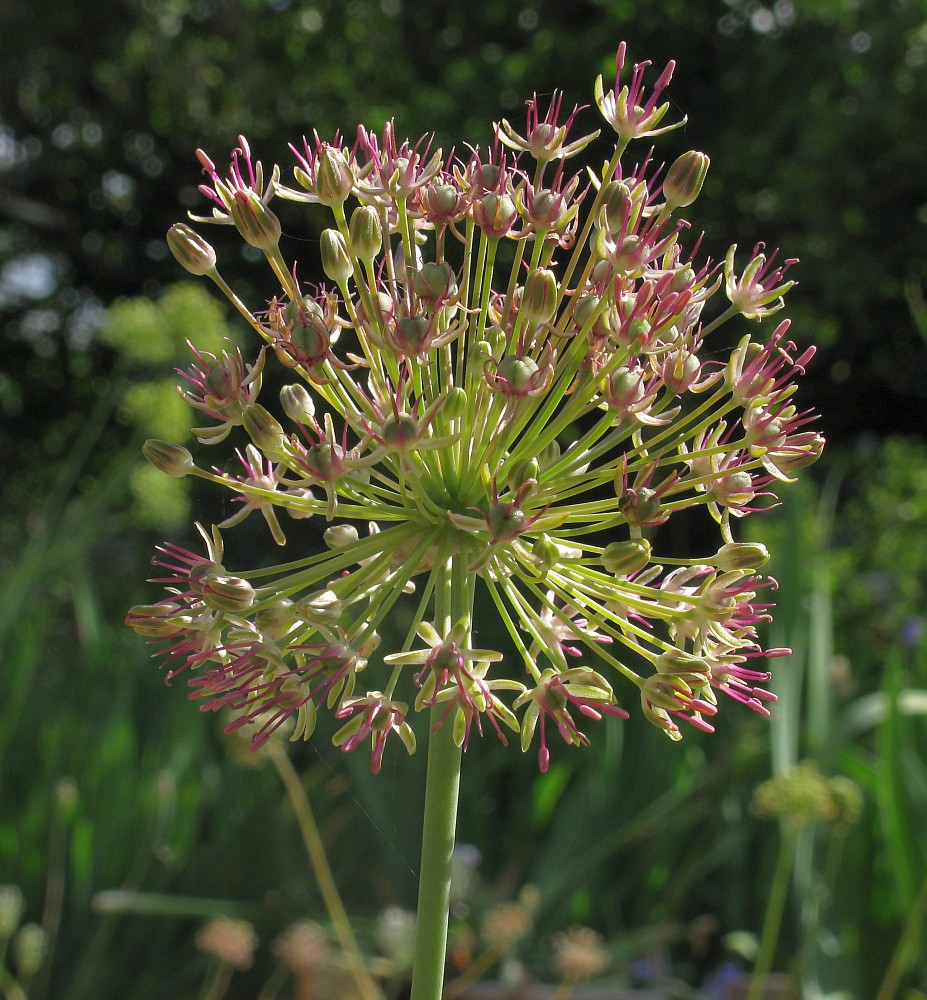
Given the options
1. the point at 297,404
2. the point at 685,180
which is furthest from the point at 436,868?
the point at 685,180

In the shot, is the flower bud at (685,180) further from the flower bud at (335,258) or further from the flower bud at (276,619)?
the flower bud at (276,619)

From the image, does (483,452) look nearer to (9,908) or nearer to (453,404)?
(453,404)

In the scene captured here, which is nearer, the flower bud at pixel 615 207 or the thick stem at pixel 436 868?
the thick stem at pixel 436 868

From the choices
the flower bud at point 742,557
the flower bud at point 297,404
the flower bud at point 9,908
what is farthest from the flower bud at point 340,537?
the flower bud at point 9,908

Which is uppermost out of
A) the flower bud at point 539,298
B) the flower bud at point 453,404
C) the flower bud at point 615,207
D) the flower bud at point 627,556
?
the flower bud at point 615,207

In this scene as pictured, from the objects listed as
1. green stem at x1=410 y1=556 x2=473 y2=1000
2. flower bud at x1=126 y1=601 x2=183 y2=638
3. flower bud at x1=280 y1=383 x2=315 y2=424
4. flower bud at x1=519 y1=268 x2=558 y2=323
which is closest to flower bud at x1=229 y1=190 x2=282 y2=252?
flower bud at x1=280 y1=383 x2=315 y2=424

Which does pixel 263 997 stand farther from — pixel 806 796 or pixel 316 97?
pixel 316 97

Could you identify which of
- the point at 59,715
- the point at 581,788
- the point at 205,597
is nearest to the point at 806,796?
the point at 581,788

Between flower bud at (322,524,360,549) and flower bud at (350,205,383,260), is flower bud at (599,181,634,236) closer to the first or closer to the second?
flower bud at (350,205,383,260)
